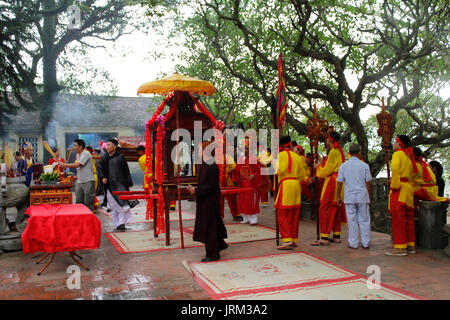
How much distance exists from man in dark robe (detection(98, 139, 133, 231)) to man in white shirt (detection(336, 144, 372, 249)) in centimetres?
457

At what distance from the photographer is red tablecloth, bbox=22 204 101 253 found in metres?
5.48

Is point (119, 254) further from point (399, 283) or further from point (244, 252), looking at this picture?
point (399, 283)

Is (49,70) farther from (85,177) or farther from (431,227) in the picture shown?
(431,227)

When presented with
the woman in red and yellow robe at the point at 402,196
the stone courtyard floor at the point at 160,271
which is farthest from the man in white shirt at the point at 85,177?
the woman in red and yellow robe at the point at 402,196

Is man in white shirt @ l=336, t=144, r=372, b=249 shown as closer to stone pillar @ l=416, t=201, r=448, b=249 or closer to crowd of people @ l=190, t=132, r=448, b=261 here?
crowd of people @ l=190, t=132, r=448, b=261

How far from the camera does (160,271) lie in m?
5.77

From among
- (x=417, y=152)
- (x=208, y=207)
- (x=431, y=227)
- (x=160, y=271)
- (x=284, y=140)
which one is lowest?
(x=160, y=271)

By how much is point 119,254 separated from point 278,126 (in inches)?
136

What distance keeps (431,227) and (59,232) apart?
5.85 m

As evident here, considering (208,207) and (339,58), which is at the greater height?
(339,58)

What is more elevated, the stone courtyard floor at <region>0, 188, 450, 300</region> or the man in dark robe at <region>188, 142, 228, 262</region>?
the man in dark robe at <region>188, 142, 228, 262</region>

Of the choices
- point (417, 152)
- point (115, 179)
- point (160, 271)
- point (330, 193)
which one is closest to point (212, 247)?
point (160, 271)

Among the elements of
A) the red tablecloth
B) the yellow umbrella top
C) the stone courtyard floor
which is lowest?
the stone courtyard floor

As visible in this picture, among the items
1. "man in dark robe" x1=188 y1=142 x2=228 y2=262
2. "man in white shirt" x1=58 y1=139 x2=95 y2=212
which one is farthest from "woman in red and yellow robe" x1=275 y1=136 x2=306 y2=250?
"man in white shirt" x1=58 y1=139 x2=95 y2=212
